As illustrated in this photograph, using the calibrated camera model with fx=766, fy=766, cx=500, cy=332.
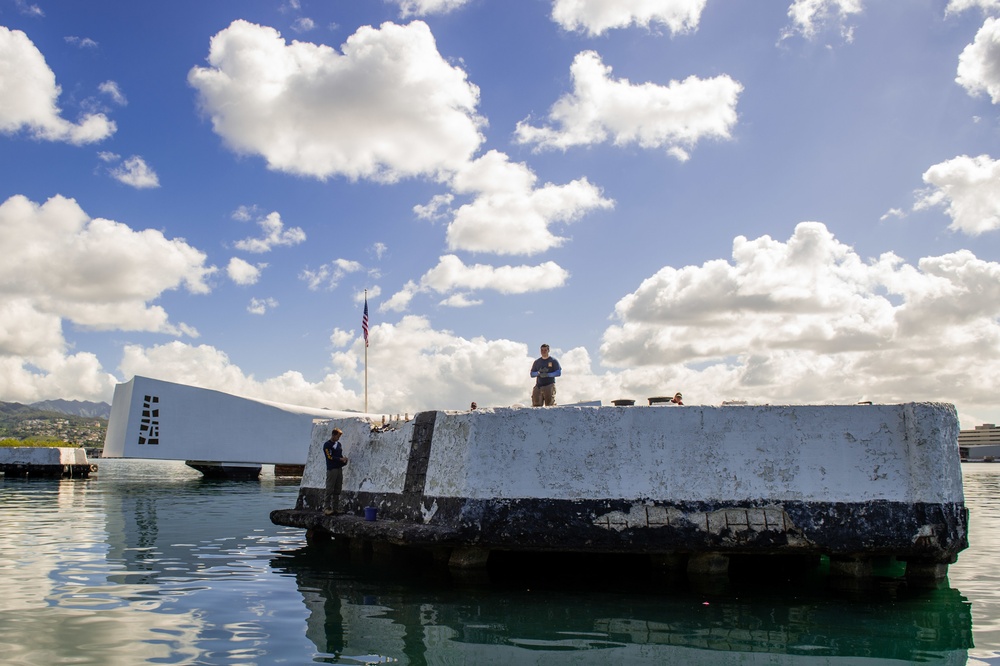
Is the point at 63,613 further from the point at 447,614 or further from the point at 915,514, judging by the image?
the point at 915,514

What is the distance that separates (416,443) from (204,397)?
128ft

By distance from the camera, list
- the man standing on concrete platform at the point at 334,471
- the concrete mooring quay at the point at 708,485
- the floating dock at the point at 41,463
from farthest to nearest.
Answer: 1. the floating dock at the point at 41,463
2. the man standing on concrete platform at the point at 334,471
3. the concrete mooring quay at the point at 708,485

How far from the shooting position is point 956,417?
8.55m

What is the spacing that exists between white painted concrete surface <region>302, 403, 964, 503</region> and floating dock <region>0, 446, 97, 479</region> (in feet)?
126

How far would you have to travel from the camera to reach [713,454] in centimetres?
848

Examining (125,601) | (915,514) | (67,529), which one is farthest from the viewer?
(67,529)

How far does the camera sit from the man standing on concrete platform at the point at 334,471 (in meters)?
11.7

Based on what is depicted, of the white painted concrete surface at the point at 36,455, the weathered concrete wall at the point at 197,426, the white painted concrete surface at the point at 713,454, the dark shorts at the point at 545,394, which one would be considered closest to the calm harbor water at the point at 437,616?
the white painted concrete surface at the point at 713,454

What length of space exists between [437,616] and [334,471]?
5.23 meters

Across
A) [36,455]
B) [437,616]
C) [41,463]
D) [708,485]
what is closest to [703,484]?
[708,485]

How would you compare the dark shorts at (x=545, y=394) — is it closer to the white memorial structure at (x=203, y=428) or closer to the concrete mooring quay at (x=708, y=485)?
the concrete mooring quay at (x=708, y=485)

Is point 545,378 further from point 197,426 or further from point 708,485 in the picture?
point 197,426

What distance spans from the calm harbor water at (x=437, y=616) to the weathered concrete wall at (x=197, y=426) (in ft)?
113

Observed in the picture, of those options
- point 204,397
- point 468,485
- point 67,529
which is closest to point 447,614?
point 468,485
